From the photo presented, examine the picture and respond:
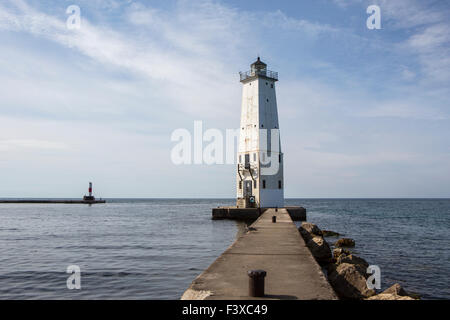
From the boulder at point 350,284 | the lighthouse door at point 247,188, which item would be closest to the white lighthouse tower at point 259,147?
the lighthouse door at point 247,188

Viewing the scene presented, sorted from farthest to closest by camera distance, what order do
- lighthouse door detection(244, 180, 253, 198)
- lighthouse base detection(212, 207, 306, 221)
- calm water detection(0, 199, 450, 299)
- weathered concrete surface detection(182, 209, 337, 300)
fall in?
1. lighthouse door detection(244, 180, 253, 198)
2. lighthouse base detection(212, 207, 306, 221)
3. calm water detection(0, 199, 450, 299)
4. weathered concrete surface detection(182, 209, 337, 300)

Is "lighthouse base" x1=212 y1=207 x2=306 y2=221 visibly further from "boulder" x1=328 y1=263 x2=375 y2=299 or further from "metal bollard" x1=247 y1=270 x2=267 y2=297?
"metal bollard" x1=247 y1=270 x2=267 y2=297

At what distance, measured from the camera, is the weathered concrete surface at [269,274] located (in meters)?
7.24

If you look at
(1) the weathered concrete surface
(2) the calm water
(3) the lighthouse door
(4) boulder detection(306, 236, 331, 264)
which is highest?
(3) the lighthouse door

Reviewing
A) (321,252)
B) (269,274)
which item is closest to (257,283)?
(269,274)

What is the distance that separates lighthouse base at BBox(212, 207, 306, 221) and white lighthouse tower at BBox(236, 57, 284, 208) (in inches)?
47.0

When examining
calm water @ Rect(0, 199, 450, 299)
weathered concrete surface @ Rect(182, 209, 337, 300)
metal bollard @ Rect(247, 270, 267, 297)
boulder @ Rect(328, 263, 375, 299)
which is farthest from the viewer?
calm water @ Rect(0, 199, 450, 299)

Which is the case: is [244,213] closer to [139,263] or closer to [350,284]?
[139,263]

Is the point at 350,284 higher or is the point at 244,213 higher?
the point at 244,213

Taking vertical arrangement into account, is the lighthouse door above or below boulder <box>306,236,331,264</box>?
above

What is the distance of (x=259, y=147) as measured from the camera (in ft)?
133

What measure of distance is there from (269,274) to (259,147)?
3221 cm

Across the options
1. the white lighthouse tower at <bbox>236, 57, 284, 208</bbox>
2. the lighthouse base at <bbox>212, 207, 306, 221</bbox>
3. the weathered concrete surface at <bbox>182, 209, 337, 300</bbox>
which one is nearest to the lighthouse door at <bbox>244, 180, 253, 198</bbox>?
the white lighthouse tower at <bbox>236, 57, 284, 208</bbox>

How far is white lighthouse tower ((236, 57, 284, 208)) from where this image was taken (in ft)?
134
